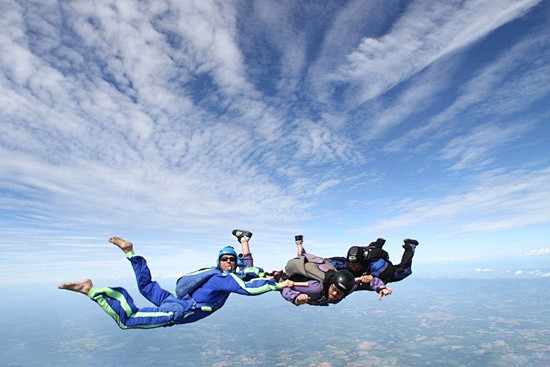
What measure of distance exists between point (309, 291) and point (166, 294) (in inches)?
129

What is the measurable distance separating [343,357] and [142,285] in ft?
593

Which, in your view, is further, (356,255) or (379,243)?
(379,243)

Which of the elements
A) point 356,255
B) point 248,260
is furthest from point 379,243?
point 248,260

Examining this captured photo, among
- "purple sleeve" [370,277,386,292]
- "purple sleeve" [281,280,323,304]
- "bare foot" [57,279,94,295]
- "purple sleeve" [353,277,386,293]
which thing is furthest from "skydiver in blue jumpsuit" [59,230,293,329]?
"purple sleeve" [370,277,386,292]

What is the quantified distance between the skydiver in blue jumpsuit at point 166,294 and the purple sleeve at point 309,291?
64 cm

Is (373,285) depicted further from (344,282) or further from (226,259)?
(226,259)

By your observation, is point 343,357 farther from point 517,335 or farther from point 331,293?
point 331,293

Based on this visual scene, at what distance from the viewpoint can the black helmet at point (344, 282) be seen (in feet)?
19.0

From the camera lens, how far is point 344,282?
582cm

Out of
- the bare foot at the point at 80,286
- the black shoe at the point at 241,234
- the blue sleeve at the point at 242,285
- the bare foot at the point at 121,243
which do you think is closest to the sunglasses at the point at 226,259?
the blue sleeve at the point at 242,285

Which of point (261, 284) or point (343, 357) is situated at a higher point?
point (261, 284)

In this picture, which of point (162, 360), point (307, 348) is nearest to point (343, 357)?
point (307, 348)

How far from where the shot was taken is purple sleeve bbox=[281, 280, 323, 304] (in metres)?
6.16

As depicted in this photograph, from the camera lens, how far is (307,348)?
175 metres
